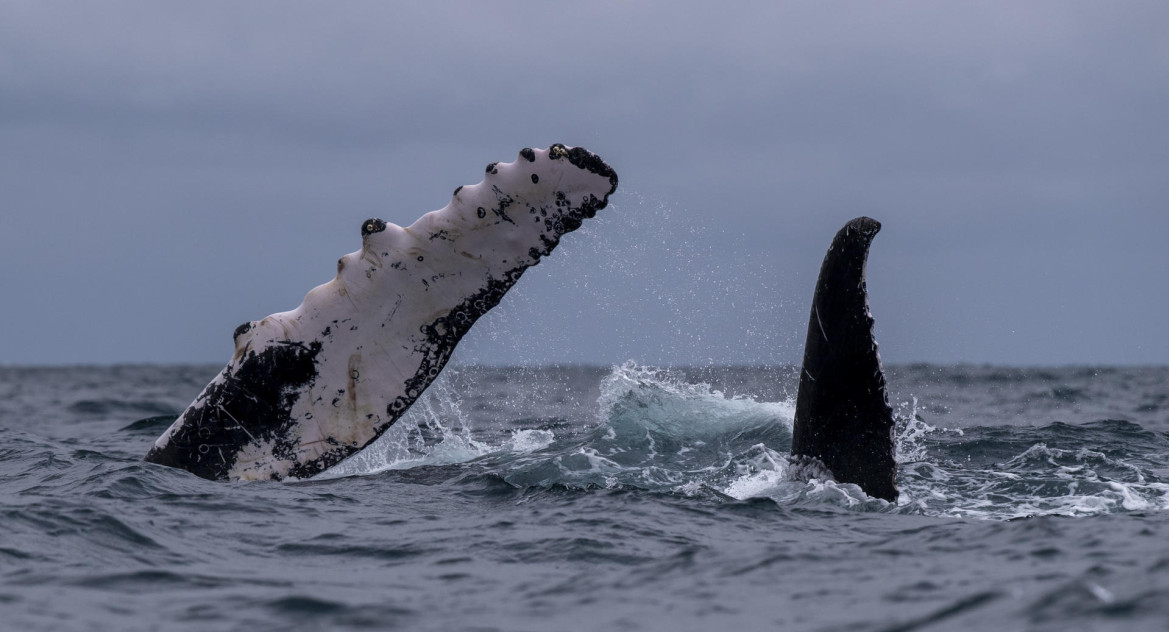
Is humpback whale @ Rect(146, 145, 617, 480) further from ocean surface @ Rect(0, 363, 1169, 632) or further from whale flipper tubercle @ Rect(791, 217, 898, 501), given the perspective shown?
whale flipper tubercle @ Rect(791, 217, 898, 501)

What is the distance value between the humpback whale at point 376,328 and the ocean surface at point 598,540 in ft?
1.09

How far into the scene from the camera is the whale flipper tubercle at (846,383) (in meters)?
8.41

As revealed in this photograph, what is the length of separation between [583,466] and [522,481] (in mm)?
875

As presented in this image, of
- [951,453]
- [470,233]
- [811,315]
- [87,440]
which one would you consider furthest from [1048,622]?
[87,440]

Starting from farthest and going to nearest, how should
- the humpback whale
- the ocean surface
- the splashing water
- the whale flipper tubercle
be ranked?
the splashing water, the humpback whale, the whale flipper tubercle, the ocean surface

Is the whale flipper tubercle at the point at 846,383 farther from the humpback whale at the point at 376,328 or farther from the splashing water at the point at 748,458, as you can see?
the humpback whale at the point at 376,328

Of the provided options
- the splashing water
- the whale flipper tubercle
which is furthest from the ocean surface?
the whale flipper tubercle

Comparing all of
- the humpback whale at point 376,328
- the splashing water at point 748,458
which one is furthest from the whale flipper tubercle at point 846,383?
the humpback whale at point 376,328

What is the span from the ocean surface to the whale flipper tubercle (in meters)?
0.23

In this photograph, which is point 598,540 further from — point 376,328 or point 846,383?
point 376,328

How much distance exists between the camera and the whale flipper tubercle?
27.6ft

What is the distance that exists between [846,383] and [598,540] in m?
2.12

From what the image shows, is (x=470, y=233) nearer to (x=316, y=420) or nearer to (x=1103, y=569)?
(x=316, y=420)

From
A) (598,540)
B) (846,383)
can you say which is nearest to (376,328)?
(598,540)
